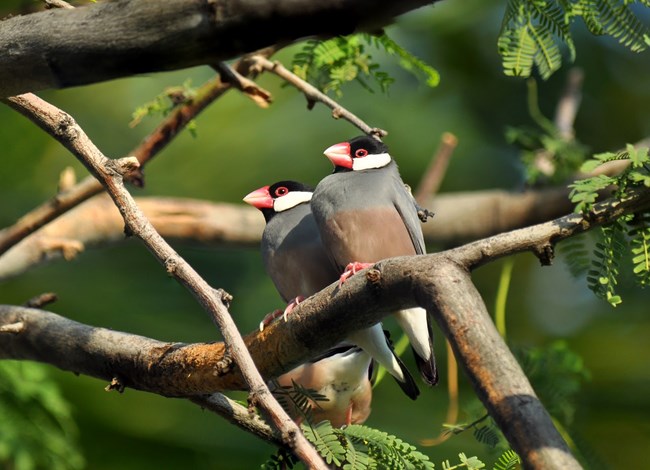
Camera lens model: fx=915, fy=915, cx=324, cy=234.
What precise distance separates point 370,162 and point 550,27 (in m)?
0.95

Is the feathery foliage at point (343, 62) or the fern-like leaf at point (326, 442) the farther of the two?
the feathery foliage at point (343, 62)

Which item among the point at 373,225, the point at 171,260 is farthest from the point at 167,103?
the point at 171,260

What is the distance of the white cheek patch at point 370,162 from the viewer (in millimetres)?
3240

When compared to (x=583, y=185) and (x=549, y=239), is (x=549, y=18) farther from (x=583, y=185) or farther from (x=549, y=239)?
(x=549, y=239)

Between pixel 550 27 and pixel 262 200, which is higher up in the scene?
pixel 550 27

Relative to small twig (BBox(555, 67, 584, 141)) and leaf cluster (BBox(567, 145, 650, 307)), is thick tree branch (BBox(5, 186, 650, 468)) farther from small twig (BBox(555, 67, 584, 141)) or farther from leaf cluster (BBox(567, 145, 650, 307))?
small twig (BBox(555, 67, 584, 141))

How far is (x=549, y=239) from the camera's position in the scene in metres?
1.85

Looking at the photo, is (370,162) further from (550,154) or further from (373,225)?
(550,154)

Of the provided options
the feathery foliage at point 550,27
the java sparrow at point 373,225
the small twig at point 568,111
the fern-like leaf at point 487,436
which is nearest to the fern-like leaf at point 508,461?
the fern-like leaf at point 487,436

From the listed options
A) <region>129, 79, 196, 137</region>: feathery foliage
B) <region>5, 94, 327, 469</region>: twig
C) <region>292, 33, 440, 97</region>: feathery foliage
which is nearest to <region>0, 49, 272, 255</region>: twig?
<region>129, 79, 196, 137</region>: feathery foliage

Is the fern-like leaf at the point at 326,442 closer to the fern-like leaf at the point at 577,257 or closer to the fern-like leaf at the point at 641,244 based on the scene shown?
the fern-like leaf at the point at 641,244

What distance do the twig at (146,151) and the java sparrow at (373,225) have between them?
2.20 ft

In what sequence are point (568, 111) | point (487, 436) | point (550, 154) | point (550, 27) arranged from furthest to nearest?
point (568, 111)
point (550, 154)
point (487, 436)
point (550, 27)

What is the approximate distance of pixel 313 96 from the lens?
9.11 feet
